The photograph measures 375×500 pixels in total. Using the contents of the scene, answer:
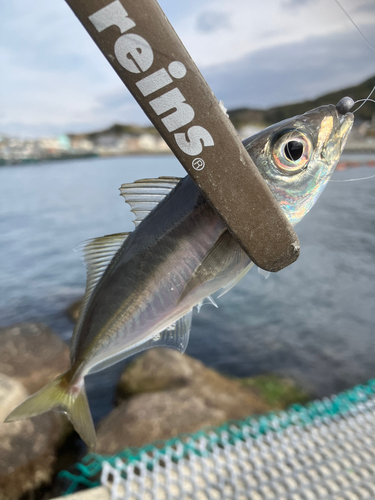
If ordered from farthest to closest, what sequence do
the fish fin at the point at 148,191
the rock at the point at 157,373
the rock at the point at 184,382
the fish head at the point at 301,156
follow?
the rock at the point at 157,373, the rock at the point at 184,382, the fish fin at the point at 148,191, the fish head at the point at 301,156

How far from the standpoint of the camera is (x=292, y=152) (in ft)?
3.61

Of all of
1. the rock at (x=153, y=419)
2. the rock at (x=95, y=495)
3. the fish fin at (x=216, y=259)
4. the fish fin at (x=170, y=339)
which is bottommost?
the rock at (x=153, y=419)

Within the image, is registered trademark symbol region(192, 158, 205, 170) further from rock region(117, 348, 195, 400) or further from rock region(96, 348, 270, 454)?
rock region(117, 348, 195, 400)

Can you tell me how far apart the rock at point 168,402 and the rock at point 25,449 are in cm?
67

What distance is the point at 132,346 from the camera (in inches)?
55.6

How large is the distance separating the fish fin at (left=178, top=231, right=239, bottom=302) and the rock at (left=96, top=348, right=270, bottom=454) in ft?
12.0

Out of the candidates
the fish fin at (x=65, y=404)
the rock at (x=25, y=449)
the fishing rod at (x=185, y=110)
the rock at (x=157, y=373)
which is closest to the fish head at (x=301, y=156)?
the fishing rod at (x=185, y=110)

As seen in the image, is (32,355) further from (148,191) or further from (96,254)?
(148,191)

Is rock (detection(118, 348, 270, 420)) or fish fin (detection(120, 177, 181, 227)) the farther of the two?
rock (detection(118, 348, 270, 420))

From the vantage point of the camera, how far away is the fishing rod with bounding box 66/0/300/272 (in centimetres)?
83

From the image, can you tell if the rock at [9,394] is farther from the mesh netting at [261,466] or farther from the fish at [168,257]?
the fish at [168,257]

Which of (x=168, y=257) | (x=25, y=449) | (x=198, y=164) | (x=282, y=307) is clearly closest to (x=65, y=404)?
(x=168, y=257)

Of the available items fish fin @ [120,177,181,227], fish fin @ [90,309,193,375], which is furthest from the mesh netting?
fish fin @ [120,177,181,227]

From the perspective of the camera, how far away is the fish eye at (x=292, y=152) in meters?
1.09
